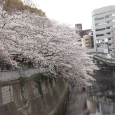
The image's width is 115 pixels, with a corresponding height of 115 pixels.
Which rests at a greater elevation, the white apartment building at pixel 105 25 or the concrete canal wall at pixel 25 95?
the white apartment building at pixel 105 25

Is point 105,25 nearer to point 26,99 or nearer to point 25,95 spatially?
point 25,95

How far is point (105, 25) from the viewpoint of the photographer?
62812 mm

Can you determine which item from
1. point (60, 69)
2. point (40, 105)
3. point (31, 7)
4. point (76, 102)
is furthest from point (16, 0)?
point (40, 105)

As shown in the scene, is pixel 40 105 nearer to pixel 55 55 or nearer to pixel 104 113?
pixel 55 55

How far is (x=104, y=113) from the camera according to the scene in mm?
16594

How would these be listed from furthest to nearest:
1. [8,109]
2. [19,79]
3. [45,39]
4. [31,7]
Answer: [31,7] → [45,39] → [19,79] → [8,109]

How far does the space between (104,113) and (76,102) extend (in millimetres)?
5286

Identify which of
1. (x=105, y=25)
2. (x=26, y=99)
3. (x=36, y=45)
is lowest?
(x=26, y=99)

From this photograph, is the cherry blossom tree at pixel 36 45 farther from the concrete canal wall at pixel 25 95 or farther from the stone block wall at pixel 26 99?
the stone block wall at pixel 26 99

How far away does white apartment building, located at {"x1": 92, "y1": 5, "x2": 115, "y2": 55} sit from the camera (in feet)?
199

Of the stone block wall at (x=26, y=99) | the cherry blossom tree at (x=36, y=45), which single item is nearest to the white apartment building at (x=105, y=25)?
the cherry blossom tree at (x=36, y=45)

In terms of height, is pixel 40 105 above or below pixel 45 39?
below

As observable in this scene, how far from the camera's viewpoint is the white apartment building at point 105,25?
60.7 metres

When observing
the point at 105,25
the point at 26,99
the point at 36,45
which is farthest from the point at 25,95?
the point at 105,25
